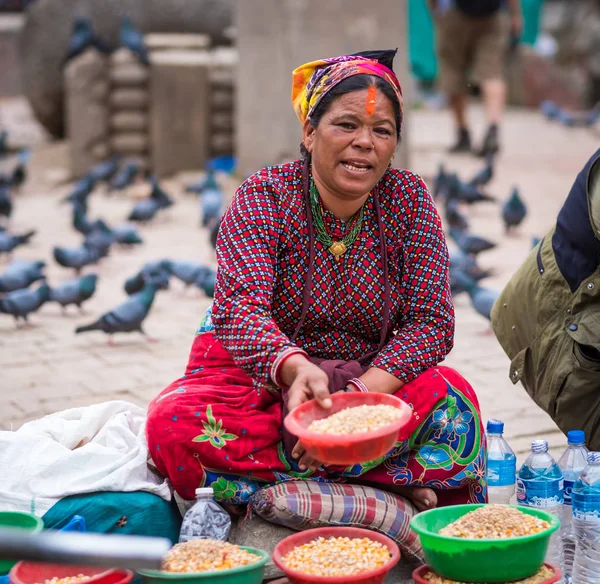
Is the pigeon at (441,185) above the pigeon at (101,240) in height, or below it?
above

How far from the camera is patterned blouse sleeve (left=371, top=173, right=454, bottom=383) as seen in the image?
3229mm

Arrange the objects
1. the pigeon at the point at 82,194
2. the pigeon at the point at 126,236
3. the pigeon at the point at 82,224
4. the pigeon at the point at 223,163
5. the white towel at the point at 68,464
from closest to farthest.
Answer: the white towel at the point at 68,464
the pigeon at the point at 126,236
the pigeon at the point at 82,224
the pigeon at the point at 82,194
the pigeon at the point at 223,163

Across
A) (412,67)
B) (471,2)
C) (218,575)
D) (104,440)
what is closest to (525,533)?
(218,575)

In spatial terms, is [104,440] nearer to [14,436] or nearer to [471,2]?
[14,436]

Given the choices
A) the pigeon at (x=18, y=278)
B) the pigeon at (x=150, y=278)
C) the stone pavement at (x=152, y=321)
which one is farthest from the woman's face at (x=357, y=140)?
the pigeon at (x=18, y=278)

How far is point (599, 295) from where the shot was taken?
340 cm

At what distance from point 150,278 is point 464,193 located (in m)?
3.90

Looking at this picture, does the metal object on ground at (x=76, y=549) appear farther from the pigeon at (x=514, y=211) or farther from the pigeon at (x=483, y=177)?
the pigeon at (x=483, y=177)

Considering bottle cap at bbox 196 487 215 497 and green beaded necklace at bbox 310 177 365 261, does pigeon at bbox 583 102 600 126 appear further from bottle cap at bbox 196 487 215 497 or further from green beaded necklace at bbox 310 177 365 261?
bottle cap at bbox 196 487 215 497

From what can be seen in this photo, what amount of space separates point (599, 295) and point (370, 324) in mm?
727

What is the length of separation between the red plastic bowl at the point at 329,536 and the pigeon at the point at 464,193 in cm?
695

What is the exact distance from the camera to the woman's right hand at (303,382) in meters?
2.85

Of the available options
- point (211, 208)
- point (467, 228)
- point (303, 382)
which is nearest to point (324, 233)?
point (303, 382)

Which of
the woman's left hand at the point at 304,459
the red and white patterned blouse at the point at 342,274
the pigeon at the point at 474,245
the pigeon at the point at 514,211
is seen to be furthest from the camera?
the pigeon at the point at 514,211
